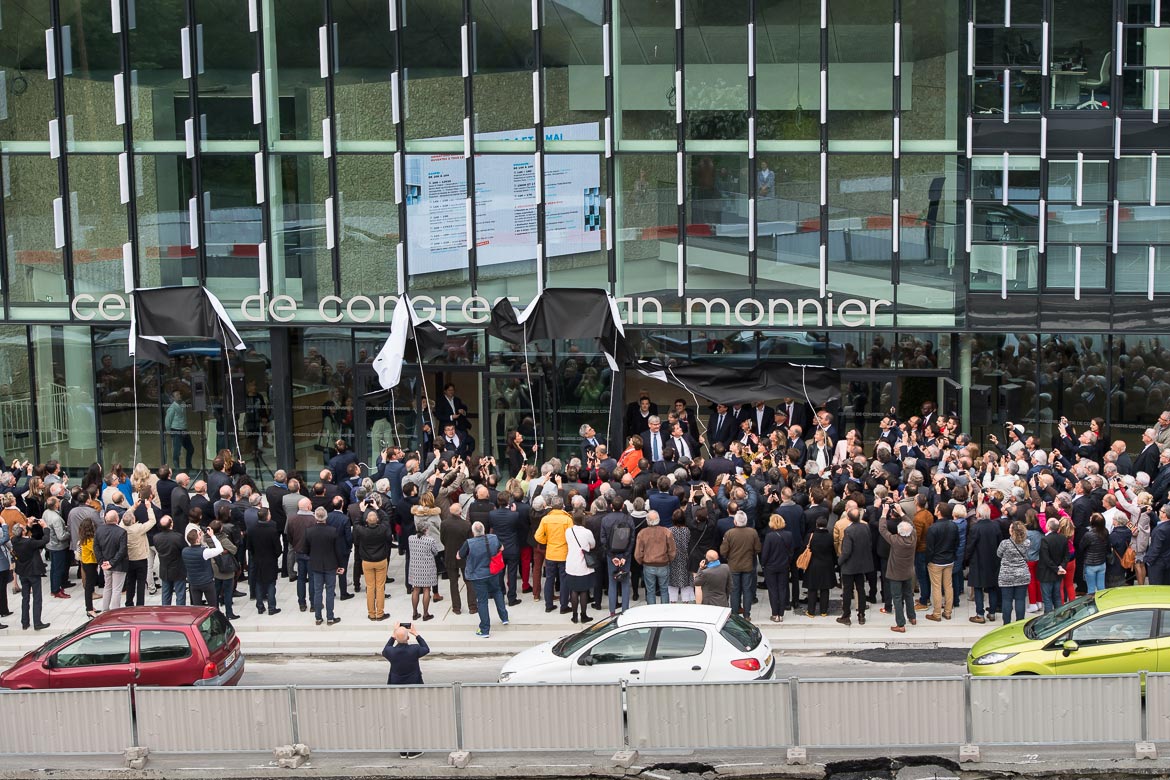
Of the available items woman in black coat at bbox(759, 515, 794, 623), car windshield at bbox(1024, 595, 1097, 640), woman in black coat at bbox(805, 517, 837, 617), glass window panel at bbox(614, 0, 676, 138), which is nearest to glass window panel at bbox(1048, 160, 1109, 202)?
glass window panel at bbox(614, 0, 676, 138)

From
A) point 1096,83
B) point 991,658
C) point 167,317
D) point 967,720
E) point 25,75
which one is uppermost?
point 25,75

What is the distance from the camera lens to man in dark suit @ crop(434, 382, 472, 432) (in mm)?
25828

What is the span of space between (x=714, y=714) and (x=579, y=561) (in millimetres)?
5523

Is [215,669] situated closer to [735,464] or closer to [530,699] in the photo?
[530,699]

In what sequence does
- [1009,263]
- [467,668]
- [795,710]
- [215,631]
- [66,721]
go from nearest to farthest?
[795,710], [66,721], [215,631], [467,668], [1009,263]

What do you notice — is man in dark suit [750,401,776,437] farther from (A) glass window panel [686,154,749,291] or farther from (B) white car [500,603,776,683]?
(B) white car [500,603,776,683]

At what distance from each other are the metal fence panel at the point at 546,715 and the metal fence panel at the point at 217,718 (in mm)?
1785

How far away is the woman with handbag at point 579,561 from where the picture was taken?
60.6 feet

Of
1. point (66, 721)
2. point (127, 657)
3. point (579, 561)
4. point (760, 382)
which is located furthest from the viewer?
point (760, 382)

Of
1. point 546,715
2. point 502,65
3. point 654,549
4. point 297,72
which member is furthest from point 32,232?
point 546,715

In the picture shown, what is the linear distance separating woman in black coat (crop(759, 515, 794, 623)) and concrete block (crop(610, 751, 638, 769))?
5258 mm

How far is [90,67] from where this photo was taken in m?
25.1

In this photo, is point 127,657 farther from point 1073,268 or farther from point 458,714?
point 1073,268

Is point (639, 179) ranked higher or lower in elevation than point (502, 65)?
lower
